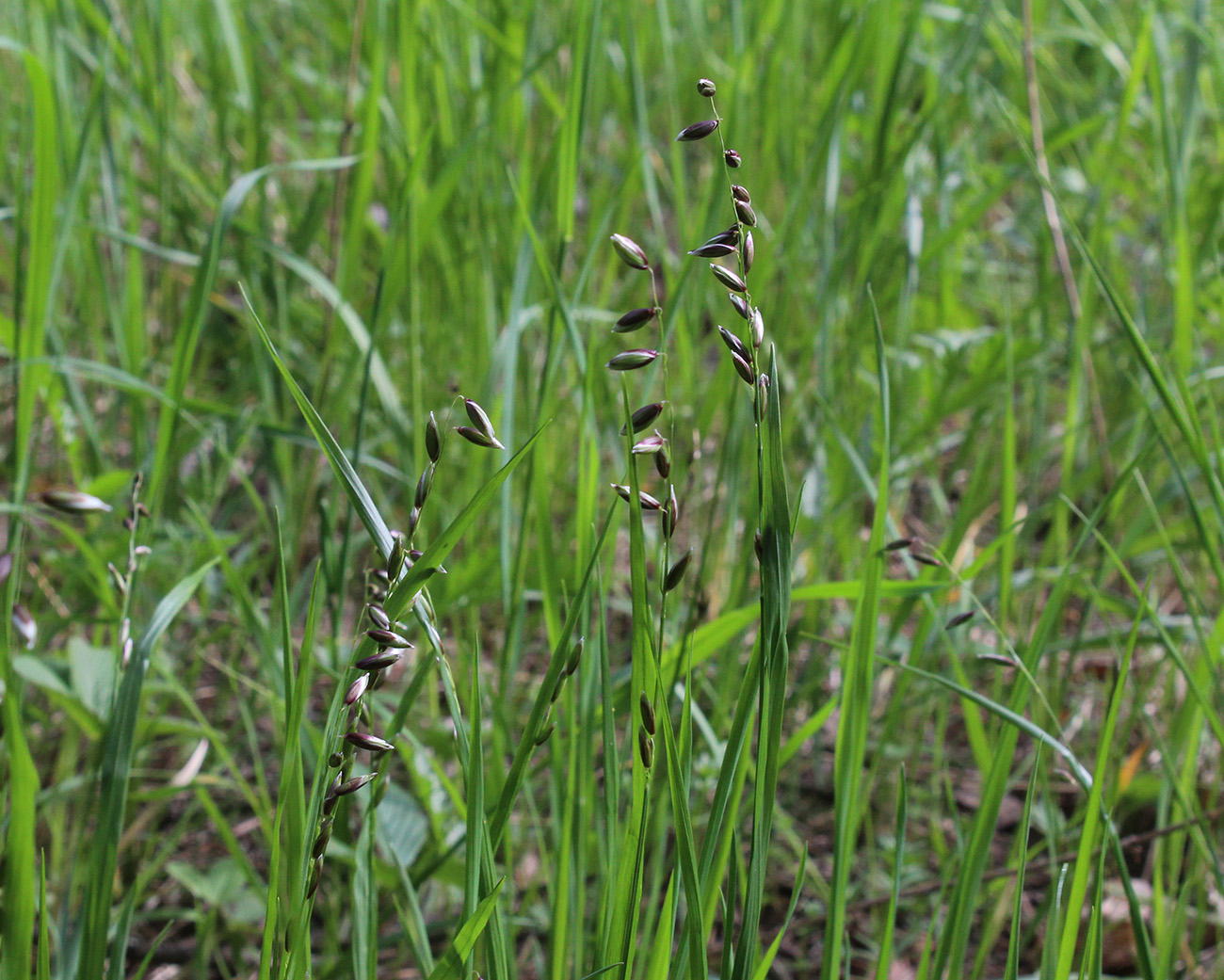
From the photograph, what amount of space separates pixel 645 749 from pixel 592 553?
0.45 ft

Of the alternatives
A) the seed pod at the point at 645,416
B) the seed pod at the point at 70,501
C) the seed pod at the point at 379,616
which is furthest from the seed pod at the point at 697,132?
the seed pod at the point at 70,501

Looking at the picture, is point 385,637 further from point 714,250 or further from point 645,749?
point 714,250

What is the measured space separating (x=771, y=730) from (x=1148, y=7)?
1.31m

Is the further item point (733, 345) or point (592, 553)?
point (592, 553)

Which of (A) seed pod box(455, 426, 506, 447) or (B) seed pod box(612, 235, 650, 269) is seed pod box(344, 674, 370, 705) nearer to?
(A) seed pod box(455, 426, 506, 447)

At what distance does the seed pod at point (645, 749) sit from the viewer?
577 millimetres

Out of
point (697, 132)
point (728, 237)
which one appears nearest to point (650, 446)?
point (728, 237)

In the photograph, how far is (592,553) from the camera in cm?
65

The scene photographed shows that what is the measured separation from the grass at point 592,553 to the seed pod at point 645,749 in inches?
0.8

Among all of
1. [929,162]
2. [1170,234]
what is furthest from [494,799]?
[929,162]

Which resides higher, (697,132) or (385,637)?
(697,132)

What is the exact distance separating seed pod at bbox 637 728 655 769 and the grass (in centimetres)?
2

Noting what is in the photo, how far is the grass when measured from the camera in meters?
0.64

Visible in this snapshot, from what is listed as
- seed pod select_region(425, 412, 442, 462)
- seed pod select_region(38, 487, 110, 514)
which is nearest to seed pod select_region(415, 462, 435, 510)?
seed pod select_region(425, 412, 442, 462)
